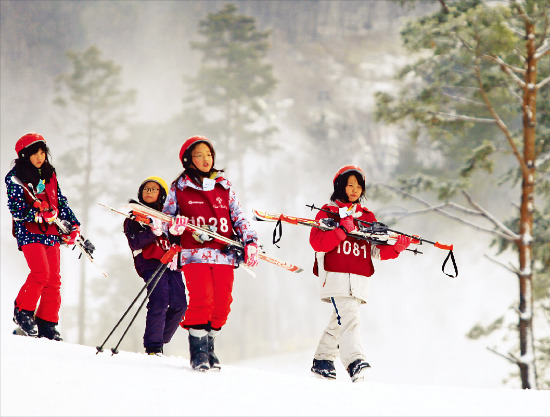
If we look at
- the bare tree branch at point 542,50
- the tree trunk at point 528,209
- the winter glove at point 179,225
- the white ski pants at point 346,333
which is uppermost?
the bare tree branch at point 542,50

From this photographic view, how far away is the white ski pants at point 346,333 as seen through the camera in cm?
578

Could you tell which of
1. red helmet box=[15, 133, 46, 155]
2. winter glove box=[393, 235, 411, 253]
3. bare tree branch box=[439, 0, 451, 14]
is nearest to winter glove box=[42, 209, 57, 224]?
red helmet box=[15, 133, 46, 155]

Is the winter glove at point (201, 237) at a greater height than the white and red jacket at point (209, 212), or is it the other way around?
the white and red jacket at point (209, 212)

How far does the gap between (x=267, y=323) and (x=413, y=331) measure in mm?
8910

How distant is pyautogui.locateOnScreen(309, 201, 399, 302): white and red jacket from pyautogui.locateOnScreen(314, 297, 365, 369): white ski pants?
88 millimetres

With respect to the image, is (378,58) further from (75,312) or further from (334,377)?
(334,377)

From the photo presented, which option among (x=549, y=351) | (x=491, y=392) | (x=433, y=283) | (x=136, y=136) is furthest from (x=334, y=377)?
(x=433, y=283)

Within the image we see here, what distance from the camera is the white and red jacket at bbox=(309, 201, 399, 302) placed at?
19.4ft

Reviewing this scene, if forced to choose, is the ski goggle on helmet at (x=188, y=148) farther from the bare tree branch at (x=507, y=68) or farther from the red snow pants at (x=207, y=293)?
the bare tree branch at (x=507, y=68)

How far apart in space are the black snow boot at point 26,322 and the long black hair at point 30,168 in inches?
46.6

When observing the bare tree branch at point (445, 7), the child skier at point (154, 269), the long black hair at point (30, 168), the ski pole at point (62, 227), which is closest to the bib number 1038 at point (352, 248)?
the child skier at point (154, 269)

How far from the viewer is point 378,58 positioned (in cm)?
5981

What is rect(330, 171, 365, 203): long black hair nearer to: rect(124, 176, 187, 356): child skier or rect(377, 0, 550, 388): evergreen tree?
rect(124, 176, 187, 356): child skier

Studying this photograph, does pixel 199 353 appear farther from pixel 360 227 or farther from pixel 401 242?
pixel 401 242
